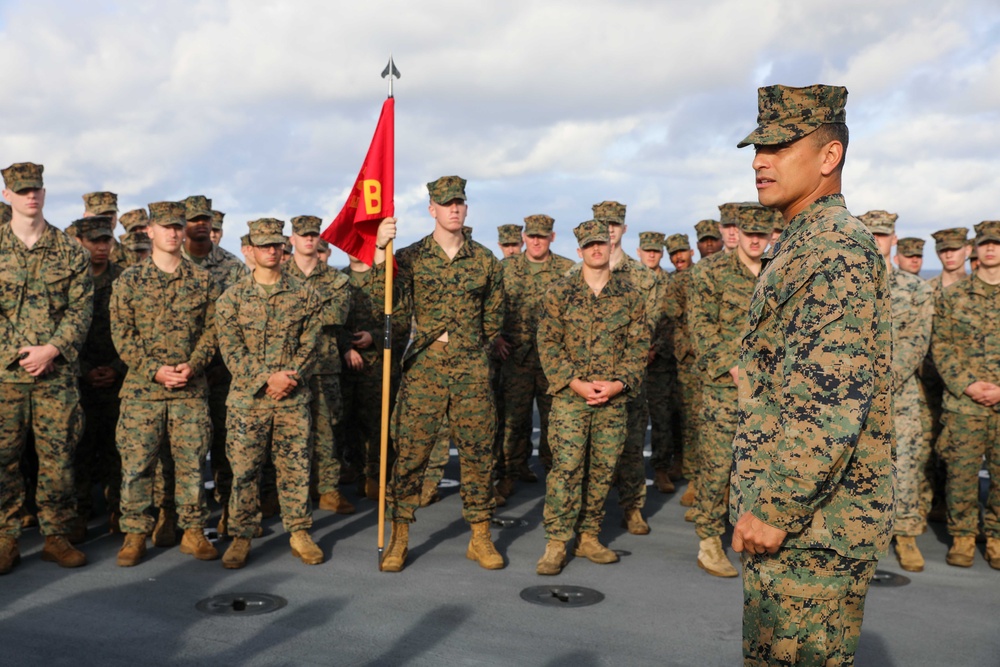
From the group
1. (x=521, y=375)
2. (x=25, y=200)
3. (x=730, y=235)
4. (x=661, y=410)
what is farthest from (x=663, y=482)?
(x=25, y=200)

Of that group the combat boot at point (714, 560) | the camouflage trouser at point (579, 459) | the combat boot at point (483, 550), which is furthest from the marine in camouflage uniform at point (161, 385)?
the combat boot at point (714, 560)

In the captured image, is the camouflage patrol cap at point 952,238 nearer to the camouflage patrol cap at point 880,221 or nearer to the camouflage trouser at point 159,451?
the camouflage patrol cap at point 880,221

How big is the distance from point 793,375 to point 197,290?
15.0 feet

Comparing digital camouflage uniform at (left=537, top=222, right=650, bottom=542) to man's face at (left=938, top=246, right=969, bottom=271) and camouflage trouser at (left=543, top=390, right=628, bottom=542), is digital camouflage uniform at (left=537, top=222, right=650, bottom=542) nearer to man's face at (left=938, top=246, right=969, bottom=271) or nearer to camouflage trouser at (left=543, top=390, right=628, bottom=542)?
camouflage trouser at (left=543, top=390, right=628, bottom=542)

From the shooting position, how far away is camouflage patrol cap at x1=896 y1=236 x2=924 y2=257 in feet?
37.3

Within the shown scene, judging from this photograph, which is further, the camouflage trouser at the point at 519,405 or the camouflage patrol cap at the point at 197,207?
the camouflage trouser at the point at 519,405

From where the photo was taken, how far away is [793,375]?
2.37m

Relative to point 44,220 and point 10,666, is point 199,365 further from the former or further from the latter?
point 10,666

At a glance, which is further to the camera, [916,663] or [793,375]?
[916,663]

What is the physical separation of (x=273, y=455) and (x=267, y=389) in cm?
44

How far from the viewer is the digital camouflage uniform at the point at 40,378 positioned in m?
5.56

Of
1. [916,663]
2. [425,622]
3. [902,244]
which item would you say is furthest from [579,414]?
[902,244]

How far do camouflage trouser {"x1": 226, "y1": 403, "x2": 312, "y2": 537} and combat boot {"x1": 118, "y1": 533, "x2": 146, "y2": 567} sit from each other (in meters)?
0.55

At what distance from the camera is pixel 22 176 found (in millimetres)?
5629
